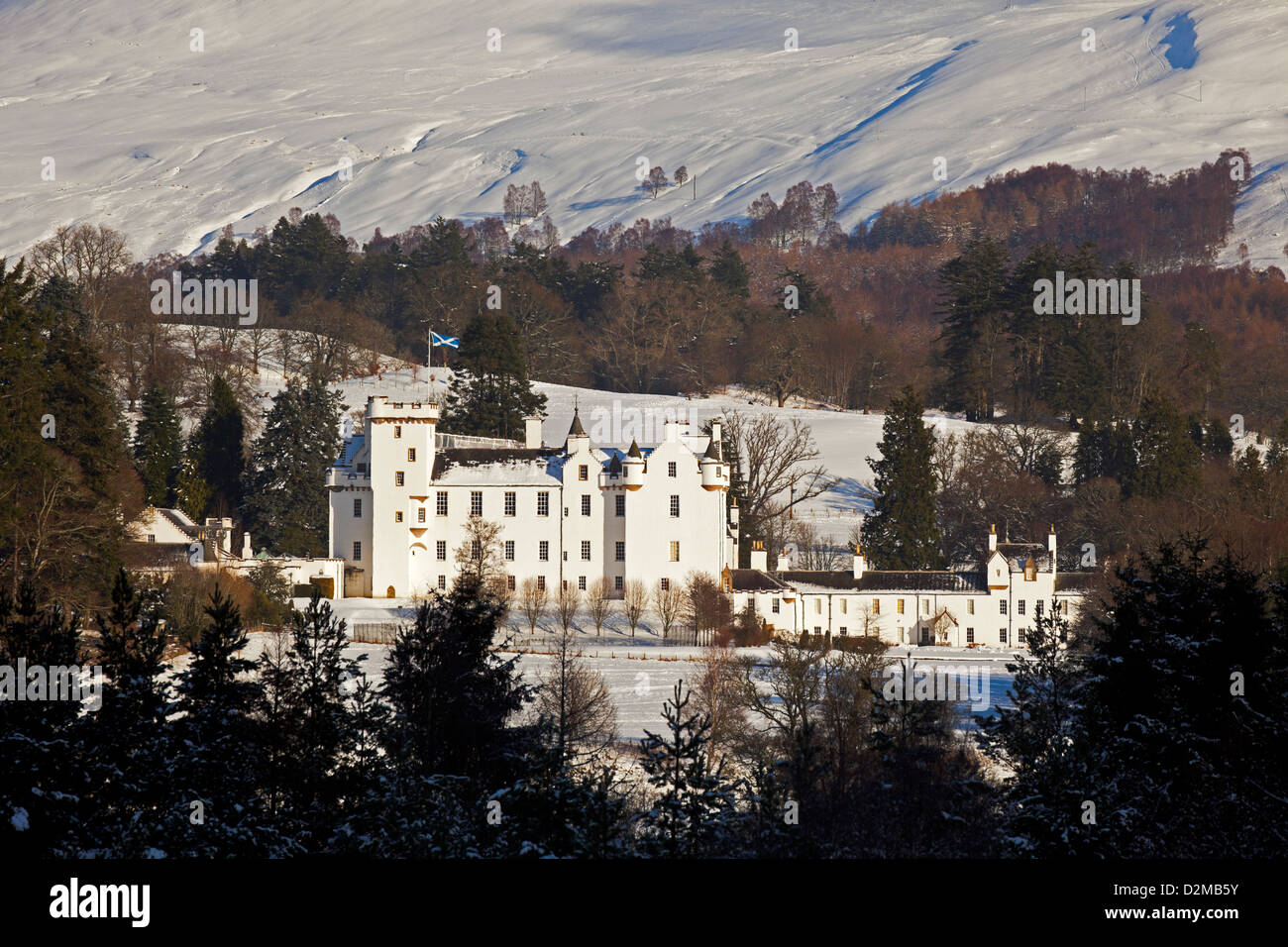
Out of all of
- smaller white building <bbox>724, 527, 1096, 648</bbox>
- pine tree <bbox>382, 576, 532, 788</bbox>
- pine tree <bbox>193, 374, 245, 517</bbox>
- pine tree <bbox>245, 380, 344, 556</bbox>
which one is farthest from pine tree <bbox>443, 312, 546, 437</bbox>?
pine tree <bbox>382, 576, 532, 788</bbox>

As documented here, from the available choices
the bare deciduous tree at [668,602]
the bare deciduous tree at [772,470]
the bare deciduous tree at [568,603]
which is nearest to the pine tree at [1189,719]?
the bare deciduous tree at [668,602]

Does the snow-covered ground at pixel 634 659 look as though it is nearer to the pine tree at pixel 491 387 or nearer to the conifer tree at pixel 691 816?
the conifer tree at pixel 691 816

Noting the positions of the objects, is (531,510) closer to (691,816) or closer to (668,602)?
(668,602)

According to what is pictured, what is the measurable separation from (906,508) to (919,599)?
768 cm

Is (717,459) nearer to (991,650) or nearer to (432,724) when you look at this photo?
(991,650)

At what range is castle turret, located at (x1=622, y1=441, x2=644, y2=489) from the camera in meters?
62.6

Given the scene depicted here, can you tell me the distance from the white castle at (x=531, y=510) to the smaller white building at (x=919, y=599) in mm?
2387

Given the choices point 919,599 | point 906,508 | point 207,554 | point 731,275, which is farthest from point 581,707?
point 731,275

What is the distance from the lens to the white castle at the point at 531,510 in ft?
205

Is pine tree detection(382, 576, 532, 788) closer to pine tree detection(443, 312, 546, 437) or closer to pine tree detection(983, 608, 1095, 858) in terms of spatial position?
pine tree detection(983, 608, 1095, 858)

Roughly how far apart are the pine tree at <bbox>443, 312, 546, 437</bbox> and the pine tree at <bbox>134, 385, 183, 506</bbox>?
11054 mm
